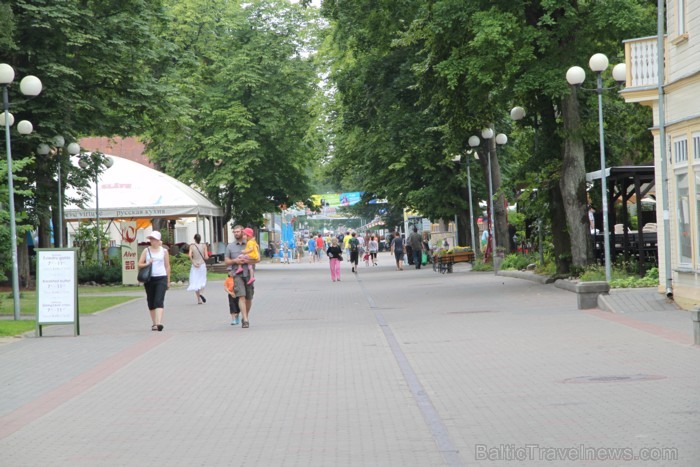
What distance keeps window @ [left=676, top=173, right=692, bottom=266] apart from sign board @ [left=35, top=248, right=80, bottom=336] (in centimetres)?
1041

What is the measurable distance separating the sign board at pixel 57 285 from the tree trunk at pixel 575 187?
12.6 metres

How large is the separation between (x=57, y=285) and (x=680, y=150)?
10.9 metres

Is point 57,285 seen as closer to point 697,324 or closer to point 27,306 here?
point 27,306

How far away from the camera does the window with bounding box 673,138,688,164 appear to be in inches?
740

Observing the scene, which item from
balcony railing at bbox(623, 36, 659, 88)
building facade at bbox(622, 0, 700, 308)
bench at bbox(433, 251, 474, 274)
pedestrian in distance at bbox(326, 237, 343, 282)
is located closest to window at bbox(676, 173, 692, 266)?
building facade at bbox(622, 0, 700, 308)

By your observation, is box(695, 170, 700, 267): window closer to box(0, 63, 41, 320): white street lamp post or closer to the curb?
the curb

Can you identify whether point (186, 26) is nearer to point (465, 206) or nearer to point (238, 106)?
point (238, 106)

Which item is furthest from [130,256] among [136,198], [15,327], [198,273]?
[15,327]

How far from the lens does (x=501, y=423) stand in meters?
8.80

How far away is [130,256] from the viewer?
122 feet

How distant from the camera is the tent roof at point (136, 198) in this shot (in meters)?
41.9

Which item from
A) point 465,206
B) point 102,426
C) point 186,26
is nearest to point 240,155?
point 186,26

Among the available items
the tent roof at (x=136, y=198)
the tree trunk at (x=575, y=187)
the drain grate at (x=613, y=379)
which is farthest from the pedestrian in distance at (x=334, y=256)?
the drain grate at (x=613, y=379)

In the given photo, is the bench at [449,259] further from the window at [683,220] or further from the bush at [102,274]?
the window at [683,220]
